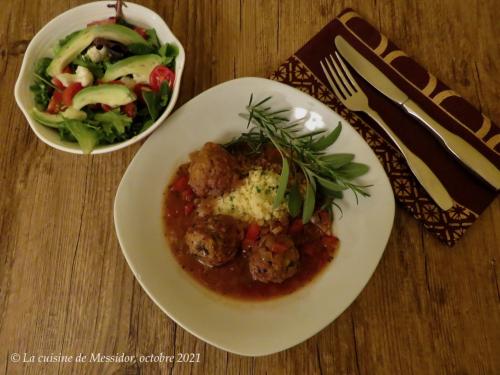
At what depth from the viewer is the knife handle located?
162 centimetres

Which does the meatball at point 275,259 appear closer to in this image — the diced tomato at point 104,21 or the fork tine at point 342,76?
the fork tine at point 342,76

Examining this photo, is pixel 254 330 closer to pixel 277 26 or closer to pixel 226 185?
pixel 226 185

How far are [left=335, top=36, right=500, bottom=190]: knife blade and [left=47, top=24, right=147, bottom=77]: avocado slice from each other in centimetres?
89

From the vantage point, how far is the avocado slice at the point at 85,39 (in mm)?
1696

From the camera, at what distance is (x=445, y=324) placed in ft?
5.09

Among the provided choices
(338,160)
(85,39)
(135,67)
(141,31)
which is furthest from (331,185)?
(85,39)

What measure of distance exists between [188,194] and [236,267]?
352mm

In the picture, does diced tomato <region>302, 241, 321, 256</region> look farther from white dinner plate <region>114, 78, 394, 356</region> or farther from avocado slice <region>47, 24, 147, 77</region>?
avocado slice <region>47, 24, 147, 77</region>

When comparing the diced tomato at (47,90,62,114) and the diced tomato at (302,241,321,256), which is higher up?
the diced tomato at (302,241,321,256)

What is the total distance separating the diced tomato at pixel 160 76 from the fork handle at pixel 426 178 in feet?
2.99

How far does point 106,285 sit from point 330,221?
2.98 ft

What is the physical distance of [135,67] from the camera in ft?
5.56

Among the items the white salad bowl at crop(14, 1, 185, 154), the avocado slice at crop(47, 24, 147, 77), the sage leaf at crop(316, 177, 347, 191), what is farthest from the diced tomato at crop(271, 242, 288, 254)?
the avocado slice at crop(47, 24, 147, 77)

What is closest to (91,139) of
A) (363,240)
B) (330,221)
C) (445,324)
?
(330,221)
